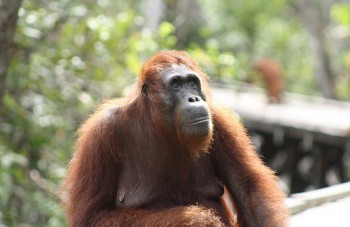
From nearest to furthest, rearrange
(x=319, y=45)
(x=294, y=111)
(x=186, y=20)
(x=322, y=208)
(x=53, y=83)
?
(x=322, y=208) < (x=53, y=83) < (x=294, y=111) < (x=186, y=20) < (x=319, y=45)

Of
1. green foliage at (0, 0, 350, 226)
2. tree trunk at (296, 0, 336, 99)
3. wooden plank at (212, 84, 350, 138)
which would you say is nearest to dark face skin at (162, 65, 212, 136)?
green foliage at (0, 0, 350, 226)

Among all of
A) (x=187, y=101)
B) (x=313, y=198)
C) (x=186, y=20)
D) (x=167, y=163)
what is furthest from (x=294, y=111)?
(x=187, y=101)

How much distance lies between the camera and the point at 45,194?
6609mm

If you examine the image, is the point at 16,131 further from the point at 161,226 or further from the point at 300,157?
the point at 300,157

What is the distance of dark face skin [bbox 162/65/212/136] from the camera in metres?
3.98

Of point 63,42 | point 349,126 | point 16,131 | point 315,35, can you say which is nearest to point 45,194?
point 16,131

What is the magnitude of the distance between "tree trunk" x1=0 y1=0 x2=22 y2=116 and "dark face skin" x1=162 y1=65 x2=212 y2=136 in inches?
46.0

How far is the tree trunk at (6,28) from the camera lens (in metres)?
4.67

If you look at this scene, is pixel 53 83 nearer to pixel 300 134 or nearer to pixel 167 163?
pixel 167 163

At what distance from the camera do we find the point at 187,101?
13.3ft

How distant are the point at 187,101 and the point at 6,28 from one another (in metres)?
1.42

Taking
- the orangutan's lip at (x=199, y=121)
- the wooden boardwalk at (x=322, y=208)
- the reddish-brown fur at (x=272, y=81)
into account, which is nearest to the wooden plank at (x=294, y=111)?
the reddish-brown fur at (x=272, y=81)

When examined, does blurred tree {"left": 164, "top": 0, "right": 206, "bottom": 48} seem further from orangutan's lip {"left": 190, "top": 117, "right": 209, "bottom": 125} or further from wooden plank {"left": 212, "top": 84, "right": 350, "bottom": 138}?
orangutan's lip {"left": 190, "top": 117, "right": 209, "bottom": 125}

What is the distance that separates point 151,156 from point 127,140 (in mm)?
167
